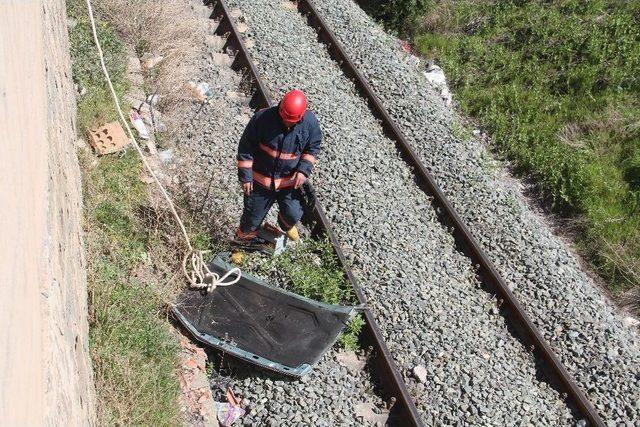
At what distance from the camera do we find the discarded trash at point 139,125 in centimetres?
865

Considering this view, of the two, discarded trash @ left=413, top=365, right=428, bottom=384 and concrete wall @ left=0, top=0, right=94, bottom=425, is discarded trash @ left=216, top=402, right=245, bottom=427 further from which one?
discarded trash @ left=413, top=365, right=428, bottom=384

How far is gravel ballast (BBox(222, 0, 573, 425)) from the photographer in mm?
6855

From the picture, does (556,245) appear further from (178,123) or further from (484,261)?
(178,123)

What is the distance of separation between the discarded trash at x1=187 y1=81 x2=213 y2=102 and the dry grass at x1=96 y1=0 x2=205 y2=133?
0.12 m

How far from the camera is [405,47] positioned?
1341 cm

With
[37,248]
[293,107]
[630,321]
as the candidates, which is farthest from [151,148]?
[630,321]

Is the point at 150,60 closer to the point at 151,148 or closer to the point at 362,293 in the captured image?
the point at 151,148

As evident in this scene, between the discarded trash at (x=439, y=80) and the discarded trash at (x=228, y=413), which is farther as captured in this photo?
the discarded trash at (x=439, y=80)

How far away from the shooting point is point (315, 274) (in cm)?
738

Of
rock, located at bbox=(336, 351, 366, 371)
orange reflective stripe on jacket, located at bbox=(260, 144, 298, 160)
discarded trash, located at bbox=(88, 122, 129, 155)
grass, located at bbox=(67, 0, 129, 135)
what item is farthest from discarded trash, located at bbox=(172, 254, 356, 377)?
grass, located at bbox=(67, 0, 129, 135)

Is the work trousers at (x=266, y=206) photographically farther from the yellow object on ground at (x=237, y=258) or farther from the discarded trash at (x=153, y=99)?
the discarded trash at (x=153, y=99)

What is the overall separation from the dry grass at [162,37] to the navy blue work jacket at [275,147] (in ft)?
9.90

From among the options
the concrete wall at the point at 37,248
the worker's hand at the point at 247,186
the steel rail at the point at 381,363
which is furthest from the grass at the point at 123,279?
the steel rail at the point at 381,363

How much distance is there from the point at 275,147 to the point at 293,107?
0.56 metres
